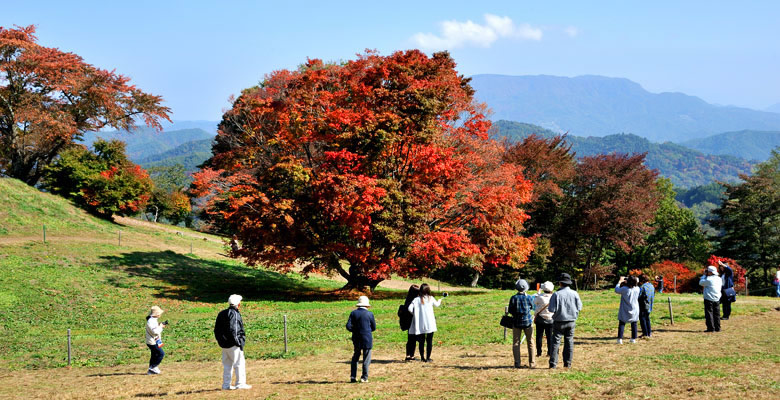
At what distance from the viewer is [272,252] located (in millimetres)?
29281

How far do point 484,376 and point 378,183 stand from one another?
15.4m

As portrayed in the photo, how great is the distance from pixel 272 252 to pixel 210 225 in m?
33.0

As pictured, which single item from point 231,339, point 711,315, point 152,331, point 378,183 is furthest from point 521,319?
point 378,183

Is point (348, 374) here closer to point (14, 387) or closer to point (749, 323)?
point (14, 387)

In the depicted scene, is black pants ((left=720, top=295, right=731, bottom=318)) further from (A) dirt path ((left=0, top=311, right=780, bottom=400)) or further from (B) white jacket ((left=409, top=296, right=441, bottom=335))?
(B) white jacket ((left=409, top=296, right=441, bottom=335))

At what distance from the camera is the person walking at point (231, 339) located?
37.2ft

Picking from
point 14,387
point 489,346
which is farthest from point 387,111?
point 14,387

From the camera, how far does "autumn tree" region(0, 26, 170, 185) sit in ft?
137

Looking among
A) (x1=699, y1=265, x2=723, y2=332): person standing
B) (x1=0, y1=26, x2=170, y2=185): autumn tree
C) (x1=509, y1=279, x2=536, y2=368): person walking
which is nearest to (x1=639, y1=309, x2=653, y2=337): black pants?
(x1=699, y1=265, x2=723, y2=332): person standing

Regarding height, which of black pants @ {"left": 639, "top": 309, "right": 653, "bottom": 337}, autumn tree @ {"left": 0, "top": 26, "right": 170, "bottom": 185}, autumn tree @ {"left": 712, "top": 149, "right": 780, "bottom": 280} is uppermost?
autumn tree @ {"left": 0, "top": 26, "right": 170, "bottom": 185}

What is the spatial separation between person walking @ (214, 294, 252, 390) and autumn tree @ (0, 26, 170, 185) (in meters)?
38.1

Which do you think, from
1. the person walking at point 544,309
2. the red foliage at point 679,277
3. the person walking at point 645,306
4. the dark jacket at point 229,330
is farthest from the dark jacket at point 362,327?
the red foliage at point 679,277

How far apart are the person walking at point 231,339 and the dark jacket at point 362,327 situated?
230cm

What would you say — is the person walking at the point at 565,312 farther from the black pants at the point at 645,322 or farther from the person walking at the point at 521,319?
the black pants at the point at 645,322
